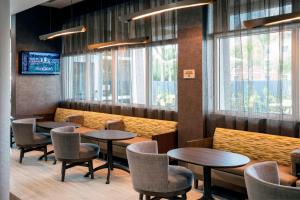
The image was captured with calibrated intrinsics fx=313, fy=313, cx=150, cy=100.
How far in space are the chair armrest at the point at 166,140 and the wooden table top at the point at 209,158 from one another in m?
1.28

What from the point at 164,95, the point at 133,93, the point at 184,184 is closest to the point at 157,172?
the point at 184,184

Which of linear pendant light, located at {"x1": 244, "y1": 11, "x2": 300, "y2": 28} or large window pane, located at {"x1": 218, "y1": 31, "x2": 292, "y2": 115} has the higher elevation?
linear pendant light, located at {"x1": 244, "y1": 11, "x2": 300, "y2": 28}

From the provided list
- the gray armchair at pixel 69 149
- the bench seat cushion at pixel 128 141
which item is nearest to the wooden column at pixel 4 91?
the gray armchair at pixel 69 149

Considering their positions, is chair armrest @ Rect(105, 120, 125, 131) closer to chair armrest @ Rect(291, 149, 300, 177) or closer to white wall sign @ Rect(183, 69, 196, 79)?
white wall sign @ Rect(183, 69, 196, 79)

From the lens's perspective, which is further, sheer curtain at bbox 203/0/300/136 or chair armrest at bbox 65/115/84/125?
chair armrest at bbox 65/115/84/125

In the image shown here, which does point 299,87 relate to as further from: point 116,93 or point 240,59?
point 116,93

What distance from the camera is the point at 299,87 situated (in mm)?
4164

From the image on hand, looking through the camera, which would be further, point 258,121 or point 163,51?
point 163,51

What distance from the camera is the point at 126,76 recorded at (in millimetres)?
6723

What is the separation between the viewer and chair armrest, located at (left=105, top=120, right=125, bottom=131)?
6034 millimetres

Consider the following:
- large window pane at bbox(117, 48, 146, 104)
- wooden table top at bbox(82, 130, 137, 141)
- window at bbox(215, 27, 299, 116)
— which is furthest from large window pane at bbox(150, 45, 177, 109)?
wooden table top at bbox(82, 130, 137, 141)

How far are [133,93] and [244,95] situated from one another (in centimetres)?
257

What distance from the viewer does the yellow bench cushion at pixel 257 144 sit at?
159 inches

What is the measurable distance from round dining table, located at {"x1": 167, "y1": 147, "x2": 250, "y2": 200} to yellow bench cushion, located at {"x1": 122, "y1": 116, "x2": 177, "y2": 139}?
1733mm
